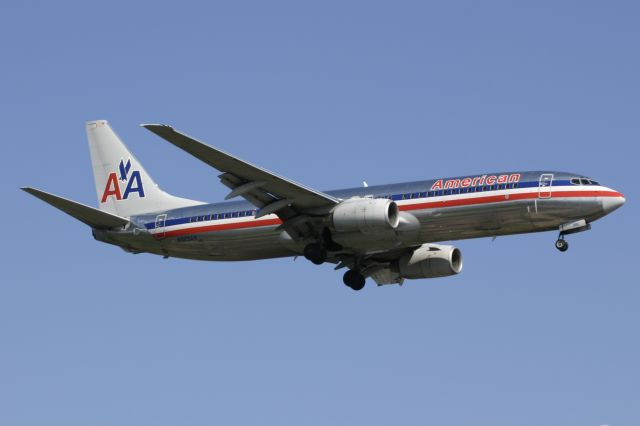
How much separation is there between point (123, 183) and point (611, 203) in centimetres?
2347

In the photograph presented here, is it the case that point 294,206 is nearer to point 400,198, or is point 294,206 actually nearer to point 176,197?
point 400,198

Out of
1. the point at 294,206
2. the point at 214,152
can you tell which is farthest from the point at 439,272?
the point at 214,152

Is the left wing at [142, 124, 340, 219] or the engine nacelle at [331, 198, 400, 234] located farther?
the engine nacelle at [331, 198, 400, 234]

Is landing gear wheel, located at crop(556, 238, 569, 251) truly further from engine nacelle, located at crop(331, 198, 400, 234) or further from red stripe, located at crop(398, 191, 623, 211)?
engine nacelle, located at crop(331, 198, 400, 234)

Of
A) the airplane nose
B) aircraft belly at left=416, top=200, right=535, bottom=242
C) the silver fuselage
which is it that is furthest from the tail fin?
the airplane nose

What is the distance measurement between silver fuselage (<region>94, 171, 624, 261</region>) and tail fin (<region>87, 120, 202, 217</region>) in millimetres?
2992

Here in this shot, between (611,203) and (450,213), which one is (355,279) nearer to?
(450,213)

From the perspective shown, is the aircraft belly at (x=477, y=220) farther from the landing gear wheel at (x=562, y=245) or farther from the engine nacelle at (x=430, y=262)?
the engine nacelle at (x=430, y=262)

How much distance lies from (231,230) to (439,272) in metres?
9.49

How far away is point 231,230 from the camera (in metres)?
53.5

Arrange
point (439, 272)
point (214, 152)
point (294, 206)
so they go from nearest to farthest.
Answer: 1. point (214, 152)
2. point (294, 206)
3. point (439, 272)

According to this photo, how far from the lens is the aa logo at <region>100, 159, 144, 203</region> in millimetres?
58656

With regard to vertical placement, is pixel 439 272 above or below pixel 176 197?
below

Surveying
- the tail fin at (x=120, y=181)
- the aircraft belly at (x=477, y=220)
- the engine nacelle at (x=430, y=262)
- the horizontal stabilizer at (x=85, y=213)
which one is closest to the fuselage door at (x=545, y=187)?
the aircraft belly at (x=477, y=220)
